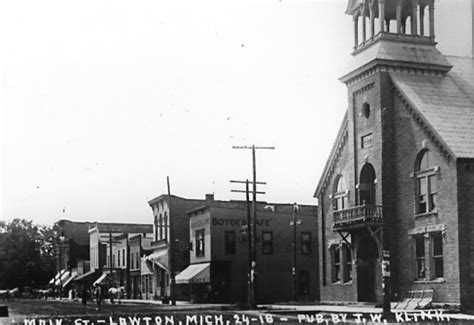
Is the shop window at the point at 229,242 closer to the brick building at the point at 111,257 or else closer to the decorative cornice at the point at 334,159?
the decorative cornice at the point at 334,159

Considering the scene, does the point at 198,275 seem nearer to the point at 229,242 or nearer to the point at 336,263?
the point at 229,242


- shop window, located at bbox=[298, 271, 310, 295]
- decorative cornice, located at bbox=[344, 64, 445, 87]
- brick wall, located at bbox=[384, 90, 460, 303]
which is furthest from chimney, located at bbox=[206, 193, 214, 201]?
brick wall, located at bbox=[384, 90, 460, 303]

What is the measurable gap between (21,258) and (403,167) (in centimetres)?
6474

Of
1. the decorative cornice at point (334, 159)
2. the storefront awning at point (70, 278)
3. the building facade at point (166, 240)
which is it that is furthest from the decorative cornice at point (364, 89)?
the storefront awning at point (70, 278)

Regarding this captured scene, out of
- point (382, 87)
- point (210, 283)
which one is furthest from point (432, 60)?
point (210, 283)

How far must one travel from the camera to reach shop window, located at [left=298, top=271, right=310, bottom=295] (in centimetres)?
5986

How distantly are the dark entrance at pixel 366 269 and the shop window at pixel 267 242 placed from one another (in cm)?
1773

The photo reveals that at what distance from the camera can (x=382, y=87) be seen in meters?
41.2

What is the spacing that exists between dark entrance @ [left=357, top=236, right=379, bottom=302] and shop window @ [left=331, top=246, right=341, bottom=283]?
112 inches

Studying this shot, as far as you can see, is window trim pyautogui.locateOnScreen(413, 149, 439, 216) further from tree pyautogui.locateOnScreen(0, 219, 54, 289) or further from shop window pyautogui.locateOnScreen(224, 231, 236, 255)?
tree pyautogui.locateOnScreen(0, 219, 54, 289)

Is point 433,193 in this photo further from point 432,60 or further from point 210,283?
point 210,283

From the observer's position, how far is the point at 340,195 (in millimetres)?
46688

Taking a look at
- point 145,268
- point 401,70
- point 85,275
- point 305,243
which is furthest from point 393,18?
point 85,275

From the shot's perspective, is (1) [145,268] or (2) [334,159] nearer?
(2) [334,159]
